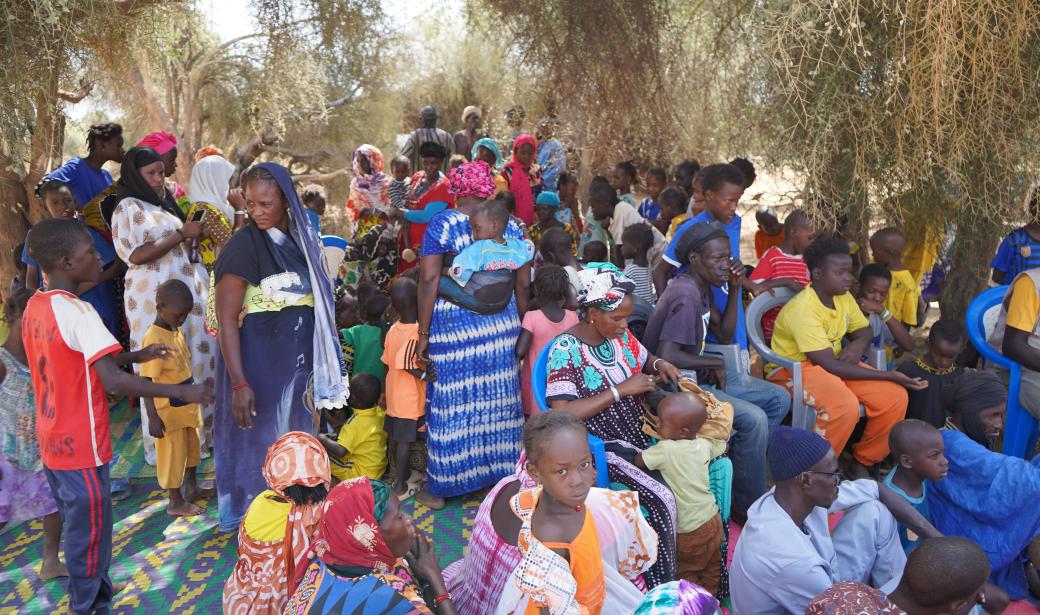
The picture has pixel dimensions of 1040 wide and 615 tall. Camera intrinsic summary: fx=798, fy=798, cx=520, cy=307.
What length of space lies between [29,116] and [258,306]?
66.7 inches

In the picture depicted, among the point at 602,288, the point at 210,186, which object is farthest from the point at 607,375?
the point at 210,186

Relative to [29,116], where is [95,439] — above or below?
below

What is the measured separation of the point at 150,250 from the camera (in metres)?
4.64

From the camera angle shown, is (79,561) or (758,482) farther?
(758,482)

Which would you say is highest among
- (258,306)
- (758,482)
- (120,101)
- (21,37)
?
(120,101)

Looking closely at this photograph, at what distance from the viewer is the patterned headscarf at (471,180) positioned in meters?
4.65

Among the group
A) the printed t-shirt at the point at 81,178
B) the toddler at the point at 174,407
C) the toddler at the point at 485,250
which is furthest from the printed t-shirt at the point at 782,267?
the printed t-shirt at the point at 81,178

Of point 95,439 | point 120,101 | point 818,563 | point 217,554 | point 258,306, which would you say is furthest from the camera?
point 120,101

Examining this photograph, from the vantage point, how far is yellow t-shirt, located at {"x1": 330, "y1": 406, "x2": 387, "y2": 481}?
481 cm

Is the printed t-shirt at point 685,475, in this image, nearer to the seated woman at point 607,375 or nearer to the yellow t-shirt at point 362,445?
the seated woman at point 607,375

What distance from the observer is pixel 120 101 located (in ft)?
27.7

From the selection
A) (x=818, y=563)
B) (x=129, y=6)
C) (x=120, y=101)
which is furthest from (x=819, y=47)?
(x=120, y=101)

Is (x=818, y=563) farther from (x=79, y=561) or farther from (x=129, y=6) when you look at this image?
(x=129, y=6)

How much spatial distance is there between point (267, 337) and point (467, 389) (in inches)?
47.1
